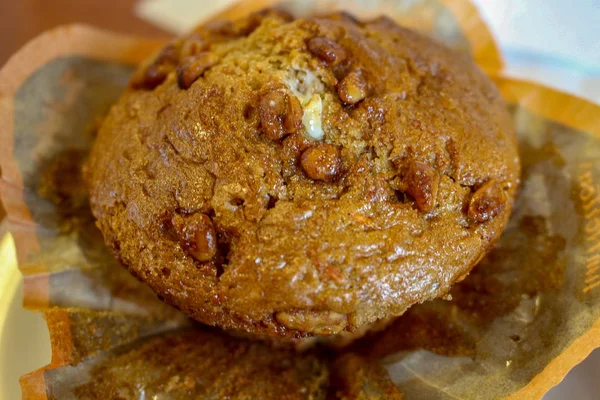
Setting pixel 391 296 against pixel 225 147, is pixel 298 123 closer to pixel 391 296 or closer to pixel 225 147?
pixel 225 147

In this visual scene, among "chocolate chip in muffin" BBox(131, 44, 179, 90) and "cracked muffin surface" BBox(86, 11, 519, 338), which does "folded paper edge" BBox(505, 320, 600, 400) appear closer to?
"cracked muffin surface" BBox(86, 11, 519, 338)

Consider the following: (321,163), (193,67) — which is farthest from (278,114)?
(193,67)

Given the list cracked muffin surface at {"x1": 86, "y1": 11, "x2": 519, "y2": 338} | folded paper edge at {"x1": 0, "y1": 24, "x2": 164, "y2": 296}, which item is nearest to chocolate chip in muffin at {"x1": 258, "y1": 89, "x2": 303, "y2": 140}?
cracked muffin surface at {"x1": 86, "y1": 11, "x2": 519, "y2": 338}

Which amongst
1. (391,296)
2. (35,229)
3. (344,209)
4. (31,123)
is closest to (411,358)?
(391,296)

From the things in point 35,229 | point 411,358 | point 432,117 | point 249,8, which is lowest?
point 411,358

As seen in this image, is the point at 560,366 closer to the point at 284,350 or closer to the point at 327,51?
the point at 284,350

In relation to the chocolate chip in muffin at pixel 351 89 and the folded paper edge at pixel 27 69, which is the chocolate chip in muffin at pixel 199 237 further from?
the folded paper edge at pixel 27 69
